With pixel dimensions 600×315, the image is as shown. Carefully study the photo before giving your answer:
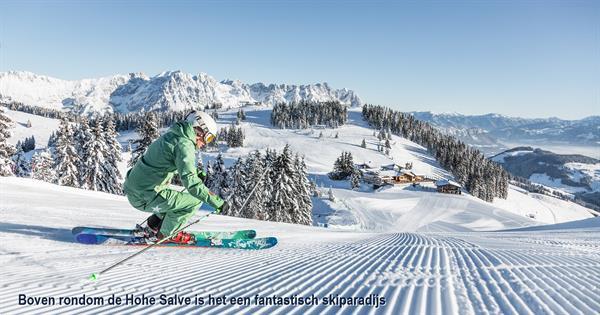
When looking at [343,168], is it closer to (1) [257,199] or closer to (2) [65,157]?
(1) [257,199]

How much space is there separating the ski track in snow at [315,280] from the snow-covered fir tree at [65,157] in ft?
113

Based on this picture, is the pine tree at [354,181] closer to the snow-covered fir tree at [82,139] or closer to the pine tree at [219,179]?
the pine tree at [219,179]

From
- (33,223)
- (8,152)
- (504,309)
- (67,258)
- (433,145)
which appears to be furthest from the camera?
(433,145)

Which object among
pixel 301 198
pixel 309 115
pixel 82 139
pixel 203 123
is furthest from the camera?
pixel 309 115

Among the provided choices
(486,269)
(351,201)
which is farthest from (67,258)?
(351,201)

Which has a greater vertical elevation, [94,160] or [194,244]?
[194,244]

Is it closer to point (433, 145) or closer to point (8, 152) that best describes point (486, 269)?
point (8, 152)

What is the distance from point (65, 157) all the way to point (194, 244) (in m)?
34.7

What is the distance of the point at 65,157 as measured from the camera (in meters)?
36.1

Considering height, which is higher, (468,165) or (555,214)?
(468,165)

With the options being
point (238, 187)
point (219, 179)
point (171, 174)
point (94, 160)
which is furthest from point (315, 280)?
point (219, 179)

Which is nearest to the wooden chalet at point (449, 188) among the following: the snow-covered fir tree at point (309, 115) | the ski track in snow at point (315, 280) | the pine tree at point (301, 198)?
the pine tree at point (301, 198)

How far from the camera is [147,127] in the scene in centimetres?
3600

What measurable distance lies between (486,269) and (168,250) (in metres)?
5.52
